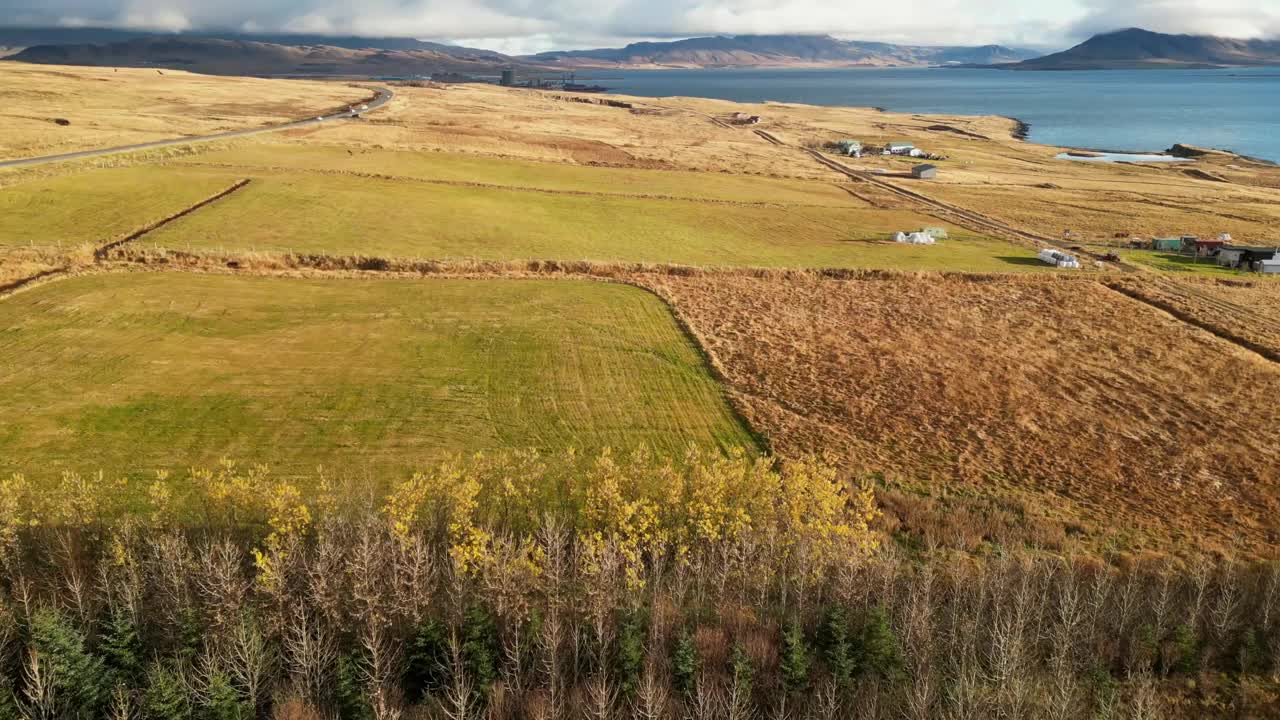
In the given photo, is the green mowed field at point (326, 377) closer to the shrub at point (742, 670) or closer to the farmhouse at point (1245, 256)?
the shrub at point (742, 670)

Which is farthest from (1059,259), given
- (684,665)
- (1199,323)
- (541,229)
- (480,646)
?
(480,646)

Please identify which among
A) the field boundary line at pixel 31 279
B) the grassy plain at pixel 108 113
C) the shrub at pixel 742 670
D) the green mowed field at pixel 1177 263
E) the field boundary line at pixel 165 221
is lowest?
the shrub at pixel 742 670

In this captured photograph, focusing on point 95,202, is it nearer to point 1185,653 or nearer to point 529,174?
point 529,174

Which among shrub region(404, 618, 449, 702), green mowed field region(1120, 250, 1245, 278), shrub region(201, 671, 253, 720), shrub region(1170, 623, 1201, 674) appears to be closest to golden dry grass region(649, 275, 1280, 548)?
shrub region(1170, 623, 1201, 674)

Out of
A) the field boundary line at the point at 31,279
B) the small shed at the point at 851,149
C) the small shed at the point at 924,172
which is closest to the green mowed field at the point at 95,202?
the field boundary line at the point at 31,279

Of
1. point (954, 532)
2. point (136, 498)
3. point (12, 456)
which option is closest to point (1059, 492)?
point (954, 532)

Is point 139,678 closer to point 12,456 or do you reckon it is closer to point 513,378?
point 12,456

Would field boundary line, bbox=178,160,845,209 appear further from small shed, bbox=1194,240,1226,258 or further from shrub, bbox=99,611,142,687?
shrub, bbox=99,611,142,687
